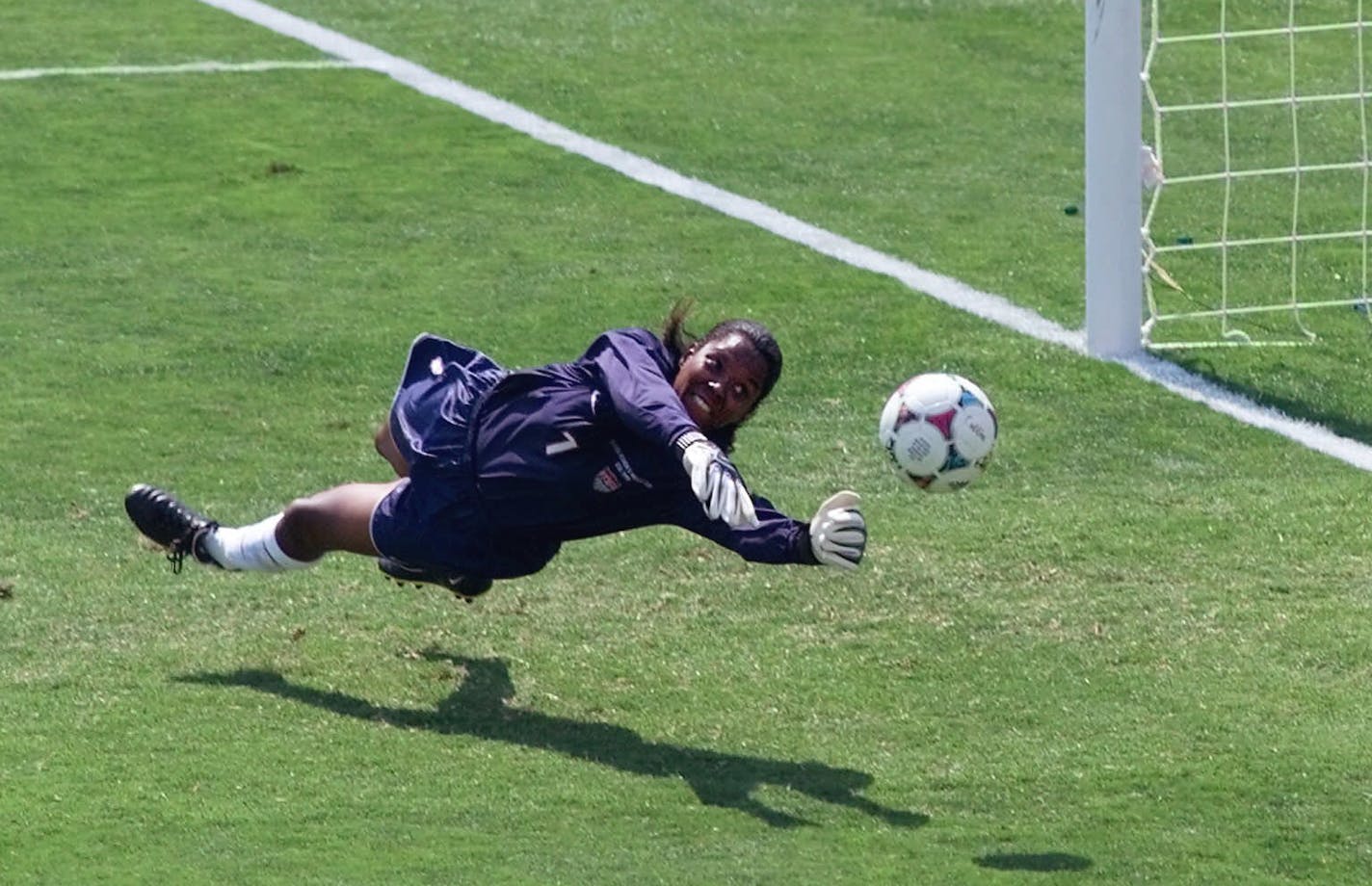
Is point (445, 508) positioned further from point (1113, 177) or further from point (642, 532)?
point (1113, 177)

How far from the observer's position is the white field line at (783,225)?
843cm

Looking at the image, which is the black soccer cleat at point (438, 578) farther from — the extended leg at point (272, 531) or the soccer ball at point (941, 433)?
the soccer ball at point (941, 433)

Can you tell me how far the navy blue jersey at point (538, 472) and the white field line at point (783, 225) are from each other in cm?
313

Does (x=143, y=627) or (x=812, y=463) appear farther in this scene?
(x=812, y=463)

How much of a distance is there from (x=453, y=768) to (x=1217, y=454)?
3538mm

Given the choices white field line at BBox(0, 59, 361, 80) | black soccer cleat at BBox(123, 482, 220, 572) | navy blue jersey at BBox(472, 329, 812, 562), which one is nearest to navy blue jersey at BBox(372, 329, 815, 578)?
navy blue jersey at BBox(472, 329, 812, 562)

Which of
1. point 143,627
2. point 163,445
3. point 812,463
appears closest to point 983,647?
point 812,463

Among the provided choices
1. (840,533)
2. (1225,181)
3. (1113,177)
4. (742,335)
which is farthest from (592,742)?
(1225,181)

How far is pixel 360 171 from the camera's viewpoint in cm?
1106

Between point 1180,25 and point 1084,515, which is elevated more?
point 1180,25

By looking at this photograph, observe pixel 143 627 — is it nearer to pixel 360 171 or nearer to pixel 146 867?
pixel 146 867

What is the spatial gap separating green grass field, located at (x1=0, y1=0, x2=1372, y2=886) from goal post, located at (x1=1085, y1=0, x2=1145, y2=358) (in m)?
0.25

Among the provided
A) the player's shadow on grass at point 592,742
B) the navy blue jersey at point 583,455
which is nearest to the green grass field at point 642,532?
the player's shadow on grass at point 592,742

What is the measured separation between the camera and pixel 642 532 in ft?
24.4
